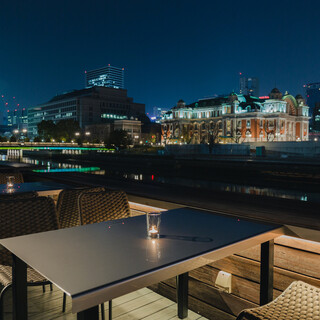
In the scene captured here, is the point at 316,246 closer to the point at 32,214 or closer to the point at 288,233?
the point at 288,233

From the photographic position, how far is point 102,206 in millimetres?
3713

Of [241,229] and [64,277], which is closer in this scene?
[64,277]

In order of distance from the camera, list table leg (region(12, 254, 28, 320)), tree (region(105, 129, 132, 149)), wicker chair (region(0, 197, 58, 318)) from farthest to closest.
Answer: tree (region(105, 129, 132, 149)) < wicker chair (region(0, 197, 58, 318)) < table leg (region(12, 254, 28, 320))

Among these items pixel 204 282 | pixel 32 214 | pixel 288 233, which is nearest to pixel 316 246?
pixel 288 233

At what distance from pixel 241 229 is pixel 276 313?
2.39 ft

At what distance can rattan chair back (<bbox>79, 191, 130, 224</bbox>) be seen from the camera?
354 cm

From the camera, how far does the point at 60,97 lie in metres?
128

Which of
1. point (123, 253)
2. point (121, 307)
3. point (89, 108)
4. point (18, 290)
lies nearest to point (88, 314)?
point (123, 253)

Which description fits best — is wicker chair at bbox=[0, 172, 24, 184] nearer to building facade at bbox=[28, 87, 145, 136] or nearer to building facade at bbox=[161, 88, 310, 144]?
building facade at bbox=[161, 88, 310, 144]

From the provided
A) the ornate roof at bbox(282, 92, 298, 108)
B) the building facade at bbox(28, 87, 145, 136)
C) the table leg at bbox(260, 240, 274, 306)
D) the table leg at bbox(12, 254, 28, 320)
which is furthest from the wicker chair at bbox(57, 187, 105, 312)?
the building facade at bbox(28, 87, 145, 136)

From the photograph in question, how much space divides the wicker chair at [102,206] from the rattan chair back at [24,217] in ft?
1.05

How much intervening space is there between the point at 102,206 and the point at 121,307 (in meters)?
1.20

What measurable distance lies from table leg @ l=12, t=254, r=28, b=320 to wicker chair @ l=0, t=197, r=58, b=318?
83cm

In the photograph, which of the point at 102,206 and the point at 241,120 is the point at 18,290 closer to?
the point at 102,206
